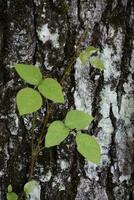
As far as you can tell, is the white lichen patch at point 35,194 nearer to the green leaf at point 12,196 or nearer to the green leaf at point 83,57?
the green leaf at point 12,196

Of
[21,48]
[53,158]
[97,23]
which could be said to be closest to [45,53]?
[21,48]

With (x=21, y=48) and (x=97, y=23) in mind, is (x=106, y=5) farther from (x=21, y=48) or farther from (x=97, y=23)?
(x=21, y=48)

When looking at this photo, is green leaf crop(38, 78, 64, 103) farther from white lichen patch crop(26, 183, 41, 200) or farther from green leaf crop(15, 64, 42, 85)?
white lichen patch crop(26, 183, 41, 200)

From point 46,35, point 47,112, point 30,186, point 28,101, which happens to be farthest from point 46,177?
point 46,35

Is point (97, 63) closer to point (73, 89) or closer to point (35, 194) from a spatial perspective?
point (73, 89)

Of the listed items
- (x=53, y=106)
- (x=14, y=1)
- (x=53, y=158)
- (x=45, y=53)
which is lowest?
(x=53, y=158)

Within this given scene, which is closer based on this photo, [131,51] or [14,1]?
[14,1]

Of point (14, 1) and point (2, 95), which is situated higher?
point (14, 1)
